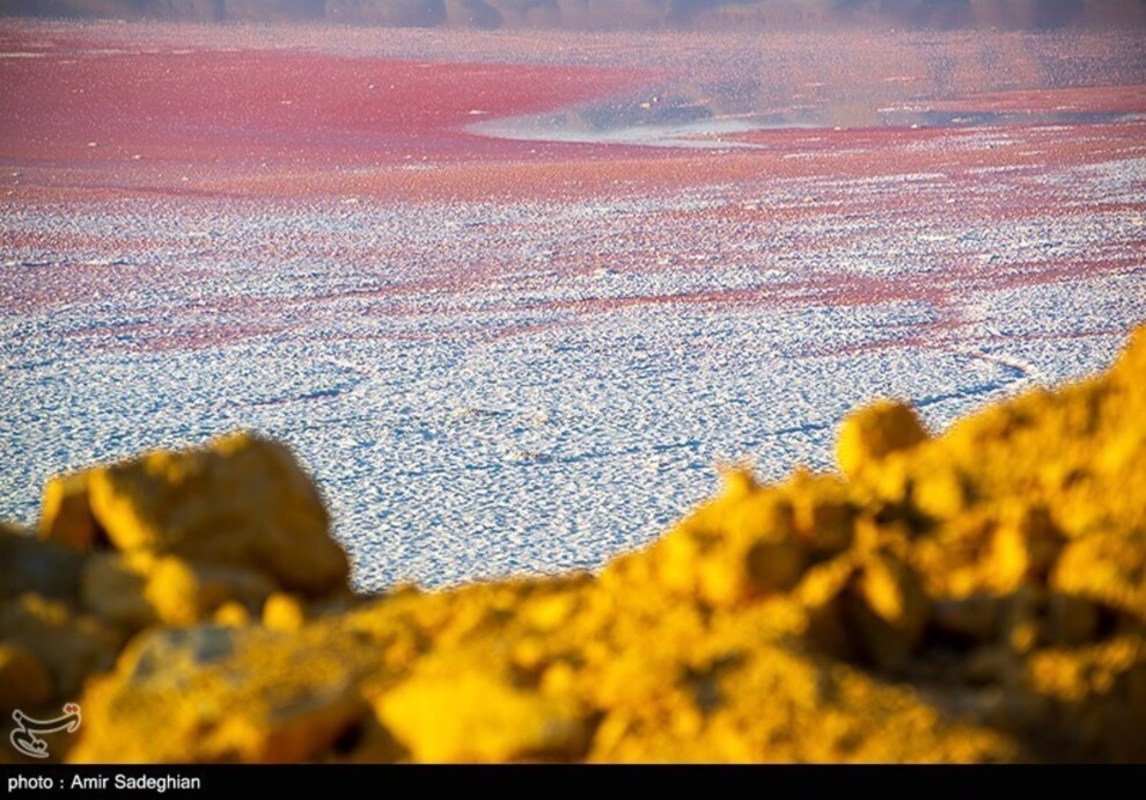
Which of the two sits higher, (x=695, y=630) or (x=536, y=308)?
(x=695, y=630)

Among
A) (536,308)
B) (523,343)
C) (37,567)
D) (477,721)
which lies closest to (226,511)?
(37,567)

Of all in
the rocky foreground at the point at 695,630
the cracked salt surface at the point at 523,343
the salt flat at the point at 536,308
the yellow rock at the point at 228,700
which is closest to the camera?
the rocky foreground at the point at 695,630

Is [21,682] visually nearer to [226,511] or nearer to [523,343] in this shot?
[226,511]

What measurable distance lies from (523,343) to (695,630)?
18.9 feet

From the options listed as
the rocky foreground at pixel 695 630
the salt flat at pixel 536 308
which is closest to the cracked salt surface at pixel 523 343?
the salt flat at pixel 536 308

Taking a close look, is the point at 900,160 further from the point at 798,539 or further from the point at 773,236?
the point at 798,539

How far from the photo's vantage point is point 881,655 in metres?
1.73

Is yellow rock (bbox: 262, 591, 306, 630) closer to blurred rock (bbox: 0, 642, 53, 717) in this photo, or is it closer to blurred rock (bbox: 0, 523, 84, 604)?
blurred rock (bbox: 0, 642, 53, 717)

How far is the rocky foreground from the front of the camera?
1.55 m

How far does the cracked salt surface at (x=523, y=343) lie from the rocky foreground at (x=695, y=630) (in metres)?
2.05

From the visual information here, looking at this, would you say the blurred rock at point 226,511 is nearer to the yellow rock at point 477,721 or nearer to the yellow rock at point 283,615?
the yellow rock at point 283,615

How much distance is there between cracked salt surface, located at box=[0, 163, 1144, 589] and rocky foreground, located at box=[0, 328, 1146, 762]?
6.72 feet

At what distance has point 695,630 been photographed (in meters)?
1.68

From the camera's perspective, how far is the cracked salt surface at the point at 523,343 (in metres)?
5.11
